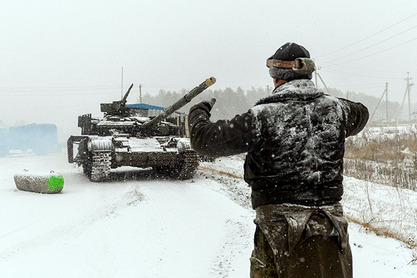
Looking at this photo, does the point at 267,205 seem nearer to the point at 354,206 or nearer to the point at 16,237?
the point at 16,237

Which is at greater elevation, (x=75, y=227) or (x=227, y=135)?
(x=227, y=135)

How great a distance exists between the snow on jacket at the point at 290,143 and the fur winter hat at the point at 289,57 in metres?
0.06

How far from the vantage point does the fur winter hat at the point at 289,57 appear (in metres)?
1.84

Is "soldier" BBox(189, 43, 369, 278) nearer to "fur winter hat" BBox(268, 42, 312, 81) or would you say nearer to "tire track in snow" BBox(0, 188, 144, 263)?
"fur winter hat" BBox(268, 42, 312, 81)

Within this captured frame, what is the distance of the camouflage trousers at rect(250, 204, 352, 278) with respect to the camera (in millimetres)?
1626

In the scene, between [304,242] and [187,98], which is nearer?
[304,242]

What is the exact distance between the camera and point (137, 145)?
949cm

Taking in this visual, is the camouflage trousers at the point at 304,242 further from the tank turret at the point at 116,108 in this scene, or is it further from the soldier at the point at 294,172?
the tank turret at the point at 116,108

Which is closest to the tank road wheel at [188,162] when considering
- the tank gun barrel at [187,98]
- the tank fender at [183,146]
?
the tank fender at [183,146]

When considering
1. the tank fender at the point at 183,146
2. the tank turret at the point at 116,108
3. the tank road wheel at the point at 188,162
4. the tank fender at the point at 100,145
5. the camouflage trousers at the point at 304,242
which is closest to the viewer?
the camouflage trousers at the point at 304,242

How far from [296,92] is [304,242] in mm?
684

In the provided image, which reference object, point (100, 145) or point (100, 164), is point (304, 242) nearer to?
point (100, 145)

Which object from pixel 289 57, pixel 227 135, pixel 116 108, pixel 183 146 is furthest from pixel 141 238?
pixel 116 108

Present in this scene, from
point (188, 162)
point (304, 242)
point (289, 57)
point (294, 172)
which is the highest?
point (289, 57)
